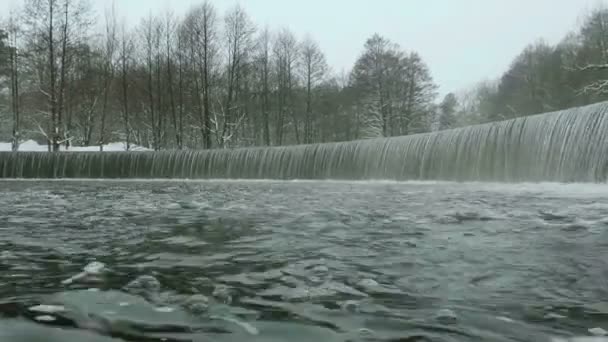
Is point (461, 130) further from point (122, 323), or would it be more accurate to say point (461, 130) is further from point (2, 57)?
point (2, 57)

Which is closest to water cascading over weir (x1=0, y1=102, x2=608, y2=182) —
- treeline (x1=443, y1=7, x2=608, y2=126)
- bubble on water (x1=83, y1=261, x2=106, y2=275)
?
bubble on water (x1=83, y1=261, x2=106, y2=275)

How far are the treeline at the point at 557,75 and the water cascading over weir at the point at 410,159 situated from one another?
36.4 feet

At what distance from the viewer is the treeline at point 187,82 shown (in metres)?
→ 23.6

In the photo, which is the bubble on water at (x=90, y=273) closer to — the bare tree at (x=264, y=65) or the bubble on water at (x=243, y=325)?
the bubble on water at (x=243, y=325)

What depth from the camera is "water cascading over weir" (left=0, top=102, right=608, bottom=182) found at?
915 cm

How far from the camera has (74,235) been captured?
12.1ft

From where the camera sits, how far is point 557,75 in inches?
1148

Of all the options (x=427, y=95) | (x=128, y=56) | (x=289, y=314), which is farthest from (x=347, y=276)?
(x=427, y=95)

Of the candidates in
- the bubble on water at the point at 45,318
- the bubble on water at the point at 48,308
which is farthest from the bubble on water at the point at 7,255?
the bubble on water at the point at 45,318

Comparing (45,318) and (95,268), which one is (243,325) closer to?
(45,318)

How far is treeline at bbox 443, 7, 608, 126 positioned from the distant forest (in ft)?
0.32

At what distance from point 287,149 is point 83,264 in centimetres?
1469

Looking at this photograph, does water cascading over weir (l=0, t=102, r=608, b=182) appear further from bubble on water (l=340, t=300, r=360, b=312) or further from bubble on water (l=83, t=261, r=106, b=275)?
bubble on water (l=83, t=261, r=106, b=275)

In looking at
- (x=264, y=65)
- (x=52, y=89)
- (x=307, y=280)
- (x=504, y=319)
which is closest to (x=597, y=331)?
(x=504, y=319)
